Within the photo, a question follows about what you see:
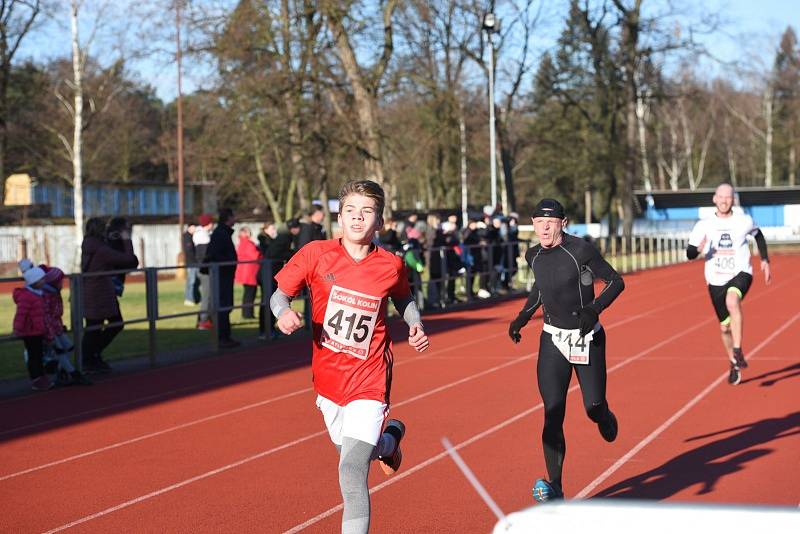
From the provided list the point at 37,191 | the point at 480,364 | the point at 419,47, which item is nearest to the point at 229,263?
the point at 480,364

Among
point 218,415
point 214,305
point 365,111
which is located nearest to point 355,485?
point 218,415

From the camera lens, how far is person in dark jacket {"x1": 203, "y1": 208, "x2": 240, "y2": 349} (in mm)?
17094

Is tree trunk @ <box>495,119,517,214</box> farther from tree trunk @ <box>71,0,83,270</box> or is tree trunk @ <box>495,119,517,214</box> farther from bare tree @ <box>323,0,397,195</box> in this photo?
tree trunk @ <box>71,0,83,270</box>

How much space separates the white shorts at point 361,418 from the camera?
213 inches

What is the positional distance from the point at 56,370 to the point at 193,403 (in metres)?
2.02

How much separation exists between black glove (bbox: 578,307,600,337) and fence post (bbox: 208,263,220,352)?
1038cm

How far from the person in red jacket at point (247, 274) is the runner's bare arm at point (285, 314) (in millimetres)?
11947

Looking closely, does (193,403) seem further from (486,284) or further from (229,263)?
(486,284)

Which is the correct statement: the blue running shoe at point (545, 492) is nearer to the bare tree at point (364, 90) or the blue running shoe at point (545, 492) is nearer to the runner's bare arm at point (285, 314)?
the runner's bare arm at point (285, 314)

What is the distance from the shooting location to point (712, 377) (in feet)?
42.5

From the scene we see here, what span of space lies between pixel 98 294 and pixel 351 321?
936cm

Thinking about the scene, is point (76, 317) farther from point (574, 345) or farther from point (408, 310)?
point (408, 310)

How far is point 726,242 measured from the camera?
39.2 feet

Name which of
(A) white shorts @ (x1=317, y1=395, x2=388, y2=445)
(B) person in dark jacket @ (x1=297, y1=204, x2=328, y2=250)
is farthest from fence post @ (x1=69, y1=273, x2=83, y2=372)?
(A) white shorts @ (x1=317, y1=395, x2=388, y2=445)
